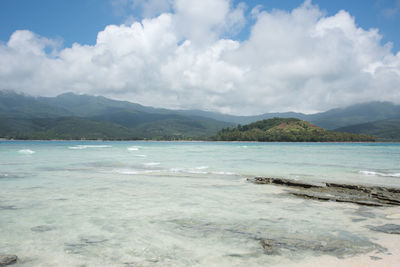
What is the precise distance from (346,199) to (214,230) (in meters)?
7.85

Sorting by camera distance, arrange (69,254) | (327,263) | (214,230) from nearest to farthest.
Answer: (327,263) < (69,254) < (214,230)

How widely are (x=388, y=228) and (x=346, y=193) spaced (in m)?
6.16

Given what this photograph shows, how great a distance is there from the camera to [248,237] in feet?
24.6

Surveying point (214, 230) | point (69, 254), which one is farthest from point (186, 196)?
point (69, 254)

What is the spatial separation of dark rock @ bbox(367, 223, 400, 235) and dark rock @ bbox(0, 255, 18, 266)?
9640 millimetres

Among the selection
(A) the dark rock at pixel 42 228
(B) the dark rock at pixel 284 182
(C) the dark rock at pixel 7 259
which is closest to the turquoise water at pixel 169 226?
(A) the dark rock at pixel 42 228

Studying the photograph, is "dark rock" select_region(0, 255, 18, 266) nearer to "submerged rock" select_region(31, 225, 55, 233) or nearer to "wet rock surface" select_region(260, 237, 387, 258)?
"submerged rock" select_region(31, 225, 55, 233)

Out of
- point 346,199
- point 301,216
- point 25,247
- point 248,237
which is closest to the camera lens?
point 25,247

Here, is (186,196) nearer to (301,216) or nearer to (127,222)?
(127,222)

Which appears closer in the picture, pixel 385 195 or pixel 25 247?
pixel 25 247

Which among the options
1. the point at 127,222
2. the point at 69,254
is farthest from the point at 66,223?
the point at 69,254

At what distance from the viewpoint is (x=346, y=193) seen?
14.1m

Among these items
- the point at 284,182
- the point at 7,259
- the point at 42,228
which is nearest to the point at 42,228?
the point at 42,228

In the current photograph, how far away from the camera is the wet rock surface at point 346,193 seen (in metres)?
12.3
